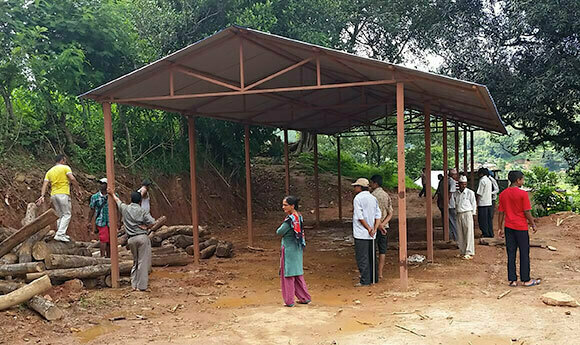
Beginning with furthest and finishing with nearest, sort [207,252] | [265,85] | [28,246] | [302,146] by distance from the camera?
[302,146] < [207,252] < [265,85] < [28,246]

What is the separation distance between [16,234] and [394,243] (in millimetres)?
8395

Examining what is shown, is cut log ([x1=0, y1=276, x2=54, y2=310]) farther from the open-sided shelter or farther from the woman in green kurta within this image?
the woman in green kurta

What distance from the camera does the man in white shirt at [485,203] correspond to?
11992 millimetres

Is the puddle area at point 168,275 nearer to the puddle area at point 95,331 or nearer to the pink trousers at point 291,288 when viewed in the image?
the puddle area at point 95,331

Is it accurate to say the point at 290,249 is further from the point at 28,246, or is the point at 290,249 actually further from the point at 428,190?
the point at 428,190

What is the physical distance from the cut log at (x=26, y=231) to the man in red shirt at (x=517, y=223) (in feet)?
22.2

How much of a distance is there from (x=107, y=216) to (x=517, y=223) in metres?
6.97

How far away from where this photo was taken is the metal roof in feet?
25.3

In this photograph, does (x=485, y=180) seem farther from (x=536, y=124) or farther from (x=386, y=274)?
(x=536, y=124)

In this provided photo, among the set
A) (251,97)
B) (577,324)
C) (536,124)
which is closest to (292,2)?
(251,97)

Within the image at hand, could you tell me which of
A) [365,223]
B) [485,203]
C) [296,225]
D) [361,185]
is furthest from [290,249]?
[485,203]

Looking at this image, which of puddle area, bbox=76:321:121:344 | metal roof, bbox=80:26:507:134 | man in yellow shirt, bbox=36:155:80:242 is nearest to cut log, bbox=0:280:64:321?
puddle area, bbox=76:321:121:344

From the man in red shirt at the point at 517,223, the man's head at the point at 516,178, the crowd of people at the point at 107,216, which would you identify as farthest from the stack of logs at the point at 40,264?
the man's head at the point at 516,178

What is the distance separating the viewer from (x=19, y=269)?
7012 millimetres
